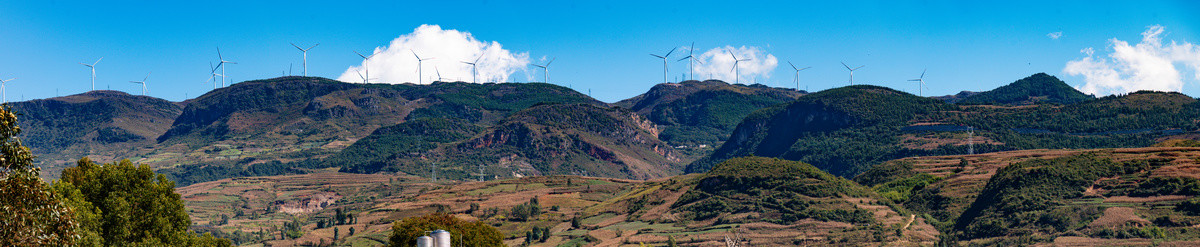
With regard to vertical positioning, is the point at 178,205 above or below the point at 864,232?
above

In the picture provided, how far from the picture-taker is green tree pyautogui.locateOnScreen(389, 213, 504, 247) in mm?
108438

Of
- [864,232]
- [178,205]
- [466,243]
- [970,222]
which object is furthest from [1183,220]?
[178,205]

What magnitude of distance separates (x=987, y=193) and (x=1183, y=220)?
42916 millimetres

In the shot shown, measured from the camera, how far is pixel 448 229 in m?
112

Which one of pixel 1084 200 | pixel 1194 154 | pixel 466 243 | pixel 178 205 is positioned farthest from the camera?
pixel 1194 154

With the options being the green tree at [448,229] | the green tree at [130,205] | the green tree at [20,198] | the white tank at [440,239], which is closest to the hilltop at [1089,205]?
the green tree at [448,229]

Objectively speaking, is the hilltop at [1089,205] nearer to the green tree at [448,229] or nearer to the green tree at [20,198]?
the green tree at [448,229]

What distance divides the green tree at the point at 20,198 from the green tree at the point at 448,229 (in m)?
66.0

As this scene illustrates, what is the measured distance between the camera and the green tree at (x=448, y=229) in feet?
356

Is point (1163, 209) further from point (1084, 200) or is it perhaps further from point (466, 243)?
point (466, 243)

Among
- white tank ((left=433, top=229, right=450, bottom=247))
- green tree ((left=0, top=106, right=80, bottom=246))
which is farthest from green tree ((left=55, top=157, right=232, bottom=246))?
green tree ((left=0, top=106, right=80, bottom=246))

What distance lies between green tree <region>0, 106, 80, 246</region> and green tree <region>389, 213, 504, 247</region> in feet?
217

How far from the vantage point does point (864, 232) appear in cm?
18712

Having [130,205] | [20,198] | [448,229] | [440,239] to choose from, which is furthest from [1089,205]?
[20,198]
